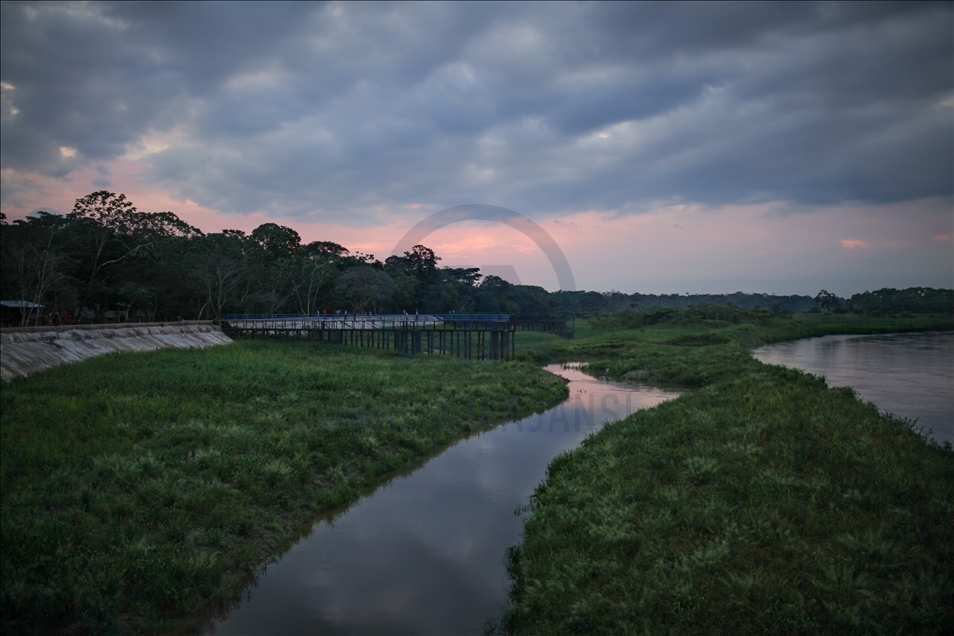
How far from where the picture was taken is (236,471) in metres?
17.3

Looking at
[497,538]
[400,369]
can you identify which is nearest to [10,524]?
[497,538]

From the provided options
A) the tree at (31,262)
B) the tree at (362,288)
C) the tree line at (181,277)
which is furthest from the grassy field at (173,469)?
the tree at (362,288)

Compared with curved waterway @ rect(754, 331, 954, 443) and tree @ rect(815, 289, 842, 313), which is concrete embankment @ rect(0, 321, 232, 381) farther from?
tree @ rect(815, 289, 842, 313)

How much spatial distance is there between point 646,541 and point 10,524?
1321 cm

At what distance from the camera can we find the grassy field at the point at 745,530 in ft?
33.2

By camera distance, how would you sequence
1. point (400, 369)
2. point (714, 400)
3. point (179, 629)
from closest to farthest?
1. point (179, 629)
2. point (714, 400)
3. point (400, 369)

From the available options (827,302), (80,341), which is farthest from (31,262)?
(827,302)

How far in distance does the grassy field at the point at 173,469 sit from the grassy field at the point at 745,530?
657 centimetres

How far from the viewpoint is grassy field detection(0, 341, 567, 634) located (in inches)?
449

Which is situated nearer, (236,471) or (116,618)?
(116,618)

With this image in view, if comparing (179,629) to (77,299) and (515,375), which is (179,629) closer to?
(515,375)

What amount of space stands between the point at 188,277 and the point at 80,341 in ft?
82.7

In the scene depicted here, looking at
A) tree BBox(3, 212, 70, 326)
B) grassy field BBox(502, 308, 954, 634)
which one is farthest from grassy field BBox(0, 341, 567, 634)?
tree BBox(3, 212, 70, 326)

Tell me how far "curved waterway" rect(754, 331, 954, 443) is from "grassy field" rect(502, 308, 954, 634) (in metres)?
8.09
